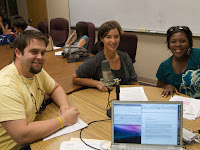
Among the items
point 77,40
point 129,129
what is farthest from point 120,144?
point 77,40

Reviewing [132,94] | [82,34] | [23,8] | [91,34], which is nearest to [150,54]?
[91,34]

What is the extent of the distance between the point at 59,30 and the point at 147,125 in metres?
3.88

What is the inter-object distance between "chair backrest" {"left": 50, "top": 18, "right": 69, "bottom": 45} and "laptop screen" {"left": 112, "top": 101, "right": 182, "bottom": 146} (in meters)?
3.61

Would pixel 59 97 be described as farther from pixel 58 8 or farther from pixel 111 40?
pixel 58 8

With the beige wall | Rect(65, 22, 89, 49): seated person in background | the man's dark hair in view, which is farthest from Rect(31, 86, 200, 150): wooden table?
the beige wall

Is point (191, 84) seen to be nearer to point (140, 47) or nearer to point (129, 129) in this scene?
point (129, 129)

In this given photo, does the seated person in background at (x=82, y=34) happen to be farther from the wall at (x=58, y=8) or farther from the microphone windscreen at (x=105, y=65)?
the microphone windscreen at (x=105, y=65)

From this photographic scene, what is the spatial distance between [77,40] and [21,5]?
401 cm

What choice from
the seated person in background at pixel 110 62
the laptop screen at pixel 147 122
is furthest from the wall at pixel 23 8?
→ the laptop screen at pixel 147 122

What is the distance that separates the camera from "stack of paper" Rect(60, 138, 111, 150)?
1055 millimetres

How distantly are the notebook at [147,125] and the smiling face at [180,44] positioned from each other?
1054 millimetres

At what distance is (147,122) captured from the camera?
95 centimetres

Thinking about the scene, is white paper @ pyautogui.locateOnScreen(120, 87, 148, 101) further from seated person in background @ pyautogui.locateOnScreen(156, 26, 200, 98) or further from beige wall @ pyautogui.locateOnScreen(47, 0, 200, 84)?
beige wall @ pyautogui.locateOnScreen(47, 0, 200, 84)

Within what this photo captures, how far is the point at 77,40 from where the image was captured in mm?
3518
